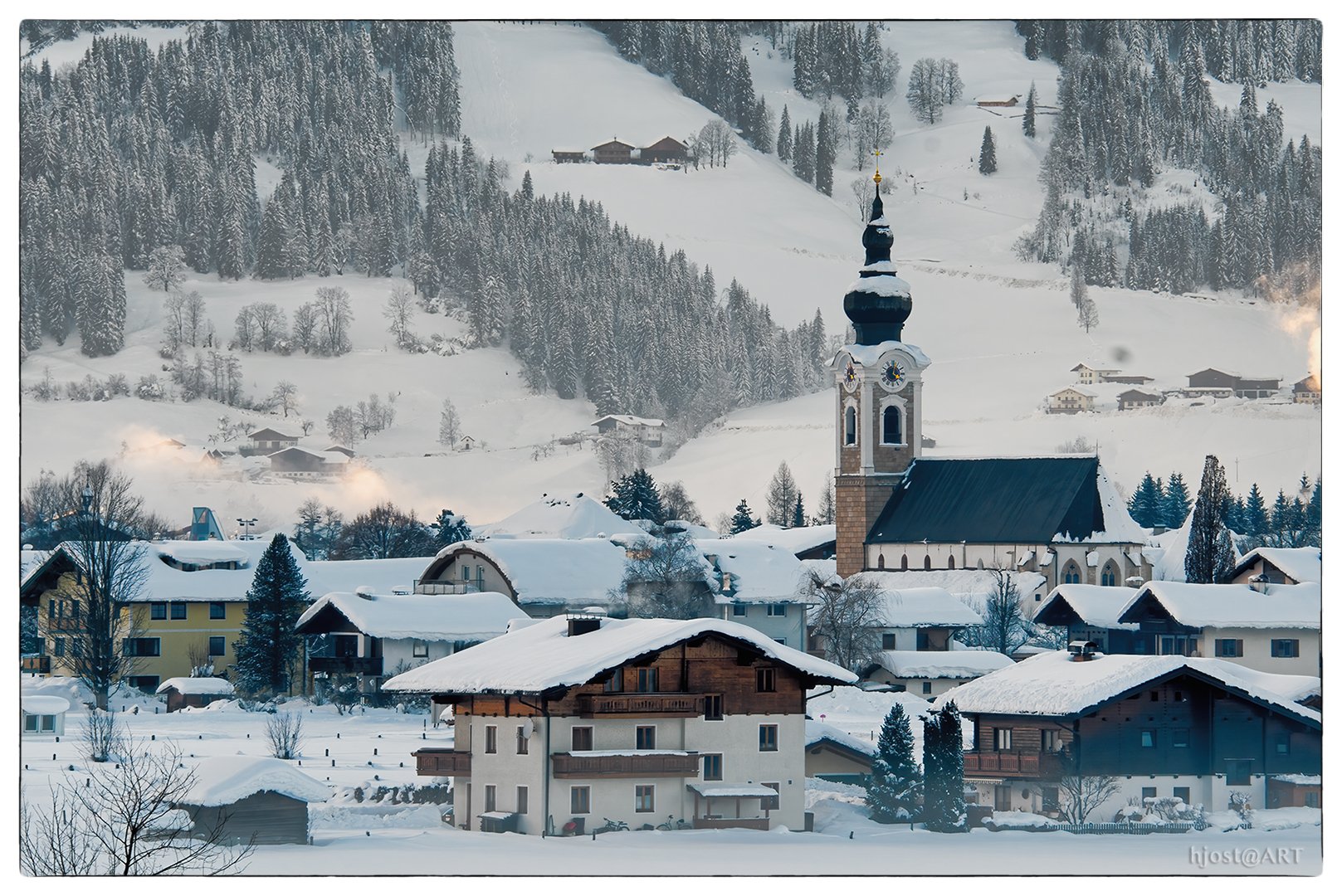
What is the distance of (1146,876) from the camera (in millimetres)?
53375

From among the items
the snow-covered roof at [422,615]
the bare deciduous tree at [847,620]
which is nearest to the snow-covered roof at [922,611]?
the bare deciduous tree at [847,620]

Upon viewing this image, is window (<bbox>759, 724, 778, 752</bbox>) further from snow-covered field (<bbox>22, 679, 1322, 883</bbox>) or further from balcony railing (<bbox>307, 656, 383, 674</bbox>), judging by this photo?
balcony railing (<bbox>307, 656, 383, 674</bbox>)

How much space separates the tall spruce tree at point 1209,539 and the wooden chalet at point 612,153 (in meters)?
34.4

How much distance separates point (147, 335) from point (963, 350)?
48.0 meters

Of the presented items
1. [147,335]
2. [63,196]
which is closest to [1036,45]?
[63,196]

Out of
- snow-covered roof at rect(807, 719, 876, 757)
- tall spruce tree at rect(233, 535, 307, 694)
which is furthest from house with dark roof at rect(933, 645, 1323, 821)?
tall spruce tree at rect(233, 535, 307, 694)

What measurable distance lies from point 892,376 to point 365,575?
1808 inches

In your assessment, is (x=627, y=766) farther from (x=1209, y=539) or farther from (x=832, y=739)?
(x=1209, y=539)

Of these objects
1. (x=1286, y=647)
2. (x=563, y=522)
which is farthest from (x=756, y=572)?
(x=1286, y=647)

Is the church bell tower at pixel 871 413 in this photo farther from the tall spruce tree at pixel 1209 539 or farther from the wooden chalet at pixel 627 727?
the wooden chalet at pixel 627 727

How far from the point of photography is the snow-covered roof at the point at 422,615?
90.5m

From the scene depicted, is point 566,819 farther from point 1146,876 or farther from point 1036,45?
point 1036,45

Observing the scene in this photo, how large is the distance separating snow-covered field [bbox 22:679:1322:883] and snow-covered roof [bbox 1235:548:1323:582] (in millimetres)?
25490

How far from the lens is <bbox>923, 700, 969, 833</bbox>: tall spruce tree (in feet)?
200
